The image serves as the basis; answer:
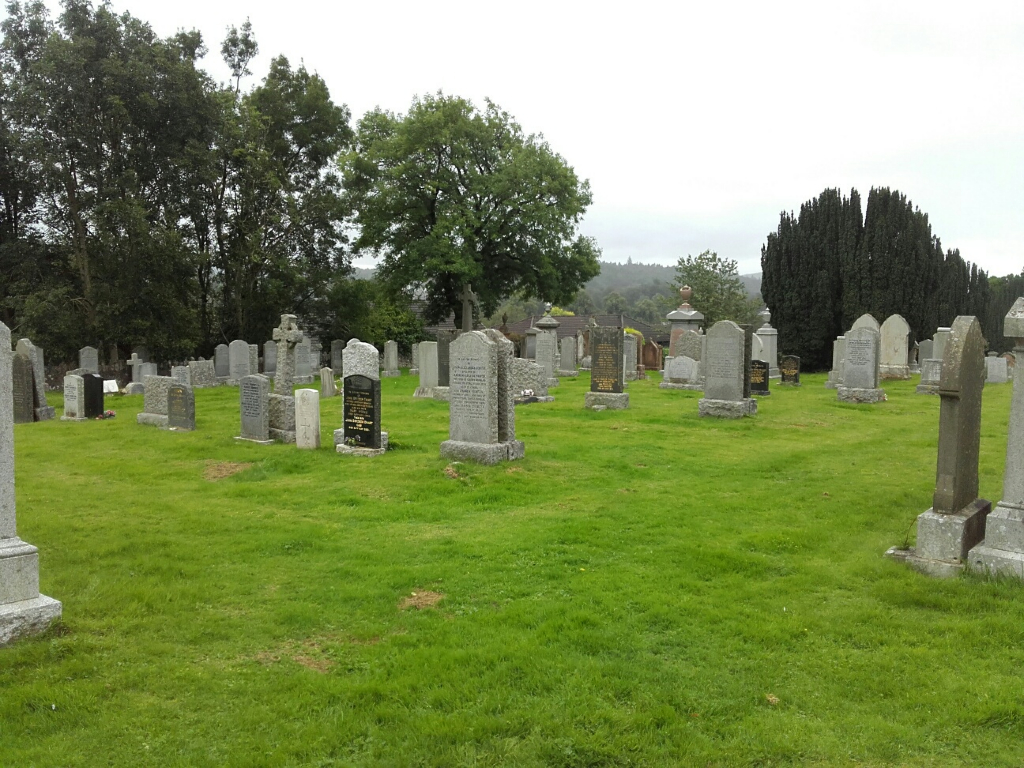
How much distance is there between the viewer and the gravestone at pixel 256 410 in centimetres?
1325

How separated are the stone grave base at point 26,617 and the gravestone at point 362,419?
264 inches

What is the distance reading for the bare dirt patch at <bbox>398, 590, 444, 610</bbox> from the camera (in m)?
5.68

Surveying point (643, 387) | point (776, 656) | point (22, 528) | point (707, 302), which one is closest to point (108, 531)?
point (22, 528)

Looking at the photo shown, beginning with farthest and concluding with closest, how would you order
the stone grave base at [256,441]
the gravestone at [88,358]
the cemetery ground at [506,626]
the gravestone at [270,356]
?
the gravestone at [270,356], the gravestone at [88,358], the stone grave base at [256,441], the cemetery ground at [506,626]

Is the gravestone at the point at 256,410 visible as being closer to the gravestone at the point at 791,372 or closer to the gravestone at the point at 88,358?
the gravestone at the point at 88,358

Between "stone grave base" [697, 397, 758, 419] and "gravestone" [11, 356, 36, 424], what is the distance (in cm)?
1469

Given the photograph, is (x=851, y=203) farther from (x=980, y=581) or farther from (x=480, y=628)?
(x=480, y=628)

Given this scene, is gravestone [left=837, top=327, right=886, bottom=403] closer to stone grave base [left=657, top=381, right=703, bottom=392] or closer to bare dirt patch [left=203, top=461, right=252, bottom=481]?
stone grave base [left=657, top=381, right=703, bottom=392]

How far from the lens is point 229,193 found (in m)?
32.2

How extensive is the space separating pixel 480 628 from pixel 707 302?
4689 centimetres

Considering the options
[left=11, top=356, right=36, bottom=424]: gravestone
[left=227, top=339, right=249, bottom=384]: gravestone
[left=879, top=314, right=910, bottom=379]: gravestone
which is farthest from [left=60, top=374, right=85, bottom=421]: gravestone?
[left=879, top=314, right=910, bottom=379]: gravestone

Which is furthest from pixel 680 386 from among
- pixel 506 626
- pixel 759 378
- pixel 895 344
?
pixel 506 626

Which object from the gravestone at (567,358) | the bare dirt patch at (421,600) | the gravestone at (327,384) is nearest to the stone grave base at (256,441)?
the gravestone at (327,384)

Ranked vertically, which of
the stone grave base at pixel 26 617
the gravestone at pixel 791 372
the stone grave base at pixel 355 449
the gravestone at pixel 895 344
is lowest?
the stone grave base at pixel 26 617
